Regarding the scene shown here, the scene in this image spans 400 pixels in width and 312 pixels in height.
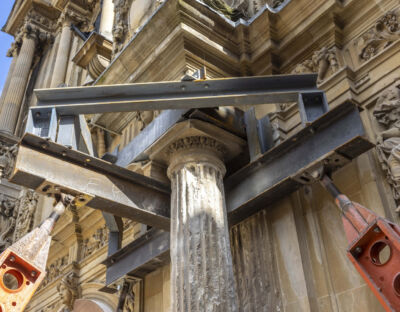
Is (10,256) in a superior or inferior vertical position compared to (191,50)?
inferior

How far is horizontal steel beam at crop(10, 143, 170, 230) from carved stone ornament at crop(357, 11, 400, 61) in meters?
2.66

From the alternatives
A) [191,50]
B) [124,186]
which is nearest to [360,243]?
[124,186]

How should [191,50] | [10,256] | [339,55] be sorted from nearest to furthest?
[10,256] < [339,55] < [191,50]

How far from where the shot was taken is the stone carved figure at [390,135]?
12.3 ft

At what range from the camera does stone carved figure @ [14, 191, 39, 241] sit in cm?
1202

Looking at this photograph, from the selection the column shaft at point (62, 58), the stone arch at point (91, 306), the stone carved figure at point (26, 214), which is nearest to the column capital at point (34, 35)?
the column shaft at point (62, 58)

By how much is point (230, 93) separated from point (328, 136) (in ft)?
3.28

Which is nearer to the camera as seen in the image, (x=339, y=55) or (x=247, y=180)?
(x=247, y=180)

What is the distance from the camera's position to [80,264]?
8.55 metres

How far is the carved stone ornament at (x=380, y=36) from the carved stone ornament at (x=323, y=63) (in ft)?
0.97

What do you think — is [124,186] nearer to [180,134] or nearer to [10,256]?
[180,134]

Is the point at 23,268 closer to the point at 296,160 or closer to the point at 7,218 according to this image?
the point at 296,160

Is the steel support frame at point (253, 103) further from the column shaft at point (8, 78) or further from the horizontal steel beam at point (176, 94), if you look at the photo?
the column shaft at point (8, 78)

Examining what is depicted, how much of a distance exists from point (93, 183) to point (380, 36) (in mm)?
3337
